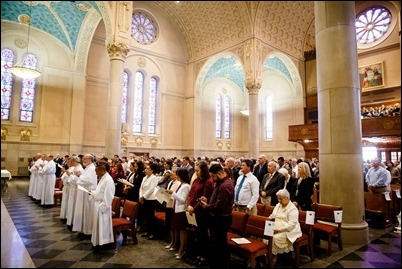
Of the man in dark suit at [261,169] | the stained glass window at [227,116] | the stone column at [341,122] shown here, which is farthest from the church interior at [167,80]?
the stone column at [341,122]

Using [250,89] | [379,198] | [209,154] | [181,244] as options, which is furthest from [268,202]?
[209,154]

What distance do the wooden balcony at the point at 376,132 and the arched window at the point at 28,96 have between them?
15380 mm

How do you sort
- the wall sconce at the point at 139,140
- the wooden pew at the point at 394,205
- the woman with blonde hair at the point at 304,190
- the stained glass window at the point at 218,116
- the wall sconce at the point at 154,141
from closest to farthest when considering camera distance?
1. the woman with blonde hair at the point at 304,190
2. the wooden pew at the point at 394,205
3. the wall sconce at the point at 139,140
4. the wall sconce at the point at 154,141
5. the stained glass window at the point at 218,116

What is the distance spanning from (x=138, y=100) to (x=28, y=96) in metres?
6.07

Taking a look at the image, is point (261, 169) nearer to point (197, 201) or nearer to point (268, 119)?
point (197, 201)

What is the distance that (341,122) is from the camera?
4.93 metres

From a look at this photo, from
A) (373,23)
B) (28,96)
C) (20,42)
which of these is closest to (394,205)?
(373,23)

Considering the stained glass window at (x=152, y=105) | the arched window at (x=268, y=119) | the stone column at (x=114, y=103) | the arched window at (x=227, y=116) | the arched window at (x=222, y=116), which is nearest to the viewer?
the stone column at (x=114, y=103)

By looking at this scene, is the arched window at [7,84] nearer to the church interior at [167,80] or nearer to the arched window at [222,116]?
the church interior at [167,80]

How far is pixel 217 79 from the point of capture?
2225cm

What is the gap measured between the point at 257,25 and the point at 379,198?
33.4 feet

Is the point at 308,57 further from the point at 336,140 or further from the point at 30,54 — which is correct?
the point at 30,54

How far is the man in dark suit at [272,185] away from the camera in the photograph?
5383mm

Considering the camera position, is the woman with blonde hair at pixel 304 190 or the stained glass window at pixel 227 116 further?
the stained glass window at pixel 227 116
